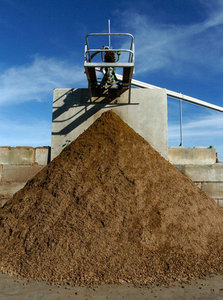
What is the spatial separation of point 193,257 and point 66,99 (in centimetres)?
503

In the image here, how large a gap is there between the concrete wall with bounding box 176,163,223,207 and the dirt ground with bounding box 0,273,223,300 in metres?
3.66

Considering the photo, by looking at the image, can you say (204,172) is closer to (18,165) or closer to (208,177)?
(208,177)

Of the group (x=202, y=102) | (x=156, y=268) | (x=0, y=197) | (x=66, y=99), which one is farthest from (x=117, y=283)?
(x=202, y=102)

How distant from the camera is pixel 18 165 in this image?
266 inches

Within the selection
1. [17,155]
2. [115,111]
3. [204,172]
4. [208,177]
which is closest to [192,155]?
[204,172]

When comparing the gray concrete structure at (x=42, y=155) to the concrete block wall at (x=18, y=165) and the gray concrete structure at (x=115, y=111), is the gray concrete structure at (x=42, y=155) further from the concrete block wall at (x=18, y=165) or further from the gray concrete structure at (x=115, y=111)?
the gray concrete structure at (x=115, y=111)

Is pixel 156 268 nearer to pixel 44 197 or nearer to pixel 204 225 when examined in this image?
pixel 204 225

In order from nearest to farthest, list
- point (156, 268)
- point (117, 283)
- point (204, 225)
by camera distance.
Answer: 1. point (117, 283)
2. point (156, 268)
3. point (204, 225)

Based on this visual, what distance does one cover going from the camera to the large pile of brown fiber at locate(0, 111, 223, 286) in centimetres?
Answer: 355

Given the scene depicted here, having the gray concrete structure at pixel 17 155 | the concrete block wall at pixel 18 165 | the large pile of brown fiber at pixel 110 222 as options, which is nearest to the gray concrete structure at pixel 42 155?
the concrete block wall at pixel 18 165

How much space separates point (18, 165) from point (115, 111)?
3.06 metres

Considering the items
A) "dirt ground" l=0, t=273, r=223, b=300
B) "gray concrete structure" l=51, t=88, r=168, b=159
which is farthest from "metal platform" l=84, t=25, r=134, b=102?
"dirt ground" l=0, t=273, r=223, b=300

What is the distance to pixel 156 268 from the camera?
139 inches

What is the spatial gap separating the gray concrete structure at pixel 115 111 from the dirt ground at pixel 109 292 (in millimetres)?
3769
